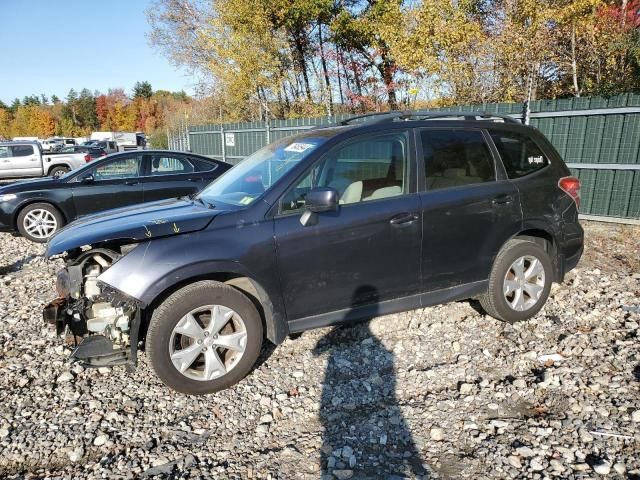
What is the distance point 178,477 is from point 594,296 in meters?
4.42

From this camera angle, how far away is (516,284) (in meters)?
4.15

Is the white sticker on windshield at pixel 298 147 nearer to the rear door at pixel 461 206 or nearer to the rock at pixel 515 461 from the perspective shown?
the rear door at pixel 461 206

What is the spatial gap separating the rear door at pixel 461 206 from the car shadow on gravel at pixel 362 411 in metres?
0.71

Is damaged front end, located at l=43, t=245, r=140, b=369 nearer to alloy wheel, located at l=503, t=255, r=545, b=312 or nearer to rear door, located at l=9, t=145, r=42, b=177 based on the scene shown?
alloy wheel, located at l=503, t=255, r=545, b=312

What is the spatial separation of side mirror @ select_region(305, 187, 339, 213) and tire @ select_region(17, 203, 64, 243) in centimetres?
649

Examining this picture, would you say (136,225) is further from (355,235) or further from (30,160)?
(30,160)

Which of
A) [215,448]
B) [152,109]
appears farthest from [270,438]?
[152,109]

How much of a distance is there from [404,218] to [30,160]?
809 inches

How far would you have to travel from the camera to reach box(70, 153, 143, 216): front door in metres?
7.97

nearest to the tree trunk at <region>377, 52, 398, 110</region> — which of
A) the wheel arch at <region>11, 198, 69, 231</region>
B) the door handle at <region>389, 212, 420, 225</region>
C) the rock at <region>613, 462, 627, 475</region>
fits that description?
the wheel arch at <region>11, 198, 69, 231</region>

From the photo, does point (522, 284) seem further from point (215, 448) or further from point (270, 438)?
point (215, 448)

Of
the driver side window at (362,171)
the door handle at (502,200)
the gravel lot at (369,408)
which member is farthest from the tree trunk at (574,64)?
the driver side window at (362,171)

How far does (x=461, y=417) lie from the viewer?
9.53 feet

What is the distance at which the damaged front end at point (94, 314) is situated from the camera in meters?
3.05
